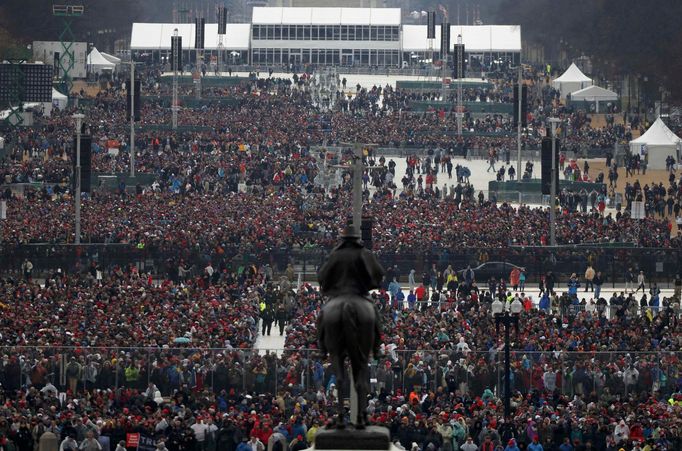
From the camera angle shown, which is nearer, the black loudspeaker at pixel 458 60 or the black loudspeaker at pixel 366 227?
the black loudspeaker at pixel 366 227

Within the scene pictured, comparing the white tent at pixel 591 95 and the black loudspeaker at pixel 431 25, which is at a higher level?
the black loudspeaker at pixel 431 25

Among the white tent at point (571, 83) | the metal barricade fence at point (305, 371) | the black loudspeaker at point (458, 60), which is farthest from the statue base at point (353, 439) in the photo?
the white tent at point (571, 83)

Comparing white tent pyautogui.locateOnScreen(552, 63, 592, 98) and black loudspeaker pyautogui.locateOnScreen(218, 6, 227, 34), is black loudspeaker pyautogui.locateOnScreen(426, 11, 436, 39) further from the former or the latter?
white tent pyautogui.locateOnScreen(552, 63, 592, 98)

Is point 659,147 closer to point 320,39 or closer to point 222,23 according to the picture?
point 222,23

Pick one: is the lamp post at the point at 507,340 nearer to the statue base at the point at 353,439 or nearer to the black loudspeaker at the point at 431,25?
the statue base at the point at 353,439

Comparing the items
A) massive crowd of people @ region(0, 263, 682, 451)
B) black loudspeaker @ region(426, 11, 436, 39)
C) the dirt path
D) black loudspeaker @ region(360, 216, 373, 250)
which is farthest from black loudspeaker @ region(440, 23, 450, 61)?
black loudspeaker @ region(360, 216, 373, 250)

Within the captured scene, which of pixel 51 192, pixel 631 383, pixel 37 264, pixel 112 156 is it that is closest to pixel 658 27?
pixel 112 156

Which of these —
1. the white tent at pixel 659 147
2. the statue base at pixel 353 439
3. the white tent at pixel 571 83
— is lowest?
the statue base at pixel 353 439
